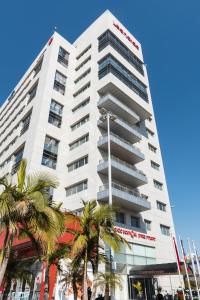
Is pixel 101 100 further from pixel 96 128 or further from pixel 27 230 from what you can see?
pixel 27 230

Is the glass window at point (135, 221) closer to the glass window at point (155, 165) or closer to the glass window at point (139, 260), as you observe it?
the glass window at point (139, 260)

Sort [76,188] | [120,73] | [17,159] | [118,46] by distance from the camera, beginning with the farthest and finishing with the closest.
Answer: [118,46] → [120,73] → [17,159] → [76,188]

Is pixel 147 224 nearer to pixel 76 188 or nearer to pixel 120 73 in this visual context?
pixel 76 188

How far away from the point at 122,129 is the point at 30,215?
101ft

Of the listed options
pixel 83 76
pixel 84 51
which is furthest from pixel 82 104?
pixel 84 51

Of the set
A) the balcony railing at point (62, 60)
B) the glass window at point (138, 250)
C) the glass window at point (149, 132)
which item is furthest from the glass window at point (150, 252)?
the balcony railing at point (62, 60)

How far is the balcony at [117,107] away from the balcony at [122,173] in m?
9.00

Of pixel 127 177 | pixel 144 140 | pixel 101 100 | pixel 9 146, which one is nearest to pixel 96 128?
pixel 101 100

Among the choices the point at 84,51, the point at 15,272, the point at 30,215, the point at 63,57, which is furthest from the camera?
the point at 84,51

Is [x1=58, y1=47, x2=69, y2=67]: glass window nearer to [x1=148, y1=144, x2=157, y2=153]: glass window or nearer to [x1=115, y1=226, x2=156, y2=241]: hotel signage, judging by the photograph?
[x1=148, y1=144, x2=157, y2=153]: glass window

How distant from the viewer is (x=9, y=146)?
46.4 metres

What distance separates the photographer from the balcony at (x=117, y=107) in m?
39.7

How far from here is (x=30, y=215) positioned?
35.4 feet

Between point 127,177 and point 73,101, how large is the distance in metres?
17.7
